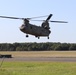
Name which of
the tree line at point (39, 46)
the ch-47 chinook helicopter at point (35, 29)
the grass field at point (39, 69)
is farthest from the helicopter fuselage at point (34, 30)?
the tree line at point (39, 46)

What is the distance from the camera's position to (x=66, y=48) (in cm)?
14988

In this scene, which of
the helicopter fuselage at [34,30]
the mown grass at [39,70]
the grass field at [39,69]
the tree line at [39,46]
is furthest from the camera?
the tree line at [39,46]

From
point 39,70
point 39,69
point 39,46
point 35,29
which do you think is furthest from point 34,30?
point 39,46

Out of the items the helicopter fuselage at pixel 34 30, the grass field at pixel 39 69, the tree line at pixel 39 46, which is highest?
the helicopter fuselage at pixel 34 30

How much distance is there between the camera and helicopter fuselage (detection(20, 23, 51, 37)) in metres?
59.9

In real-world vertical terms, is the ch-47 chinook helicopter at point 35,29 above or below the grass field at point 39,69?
above

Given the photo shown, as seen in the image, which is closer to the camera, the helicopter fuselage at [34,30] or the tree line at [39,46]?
the helicopter fuselage at [34,30]

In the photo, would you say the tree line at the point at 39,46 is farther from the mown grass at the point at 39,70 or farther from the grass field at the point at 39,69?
the mown grass at the point at 39,70

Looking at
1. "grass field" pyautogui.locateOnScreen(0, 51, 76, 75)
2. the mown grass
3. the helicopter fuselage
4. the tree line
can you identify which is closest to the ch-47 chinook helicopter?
the helicopter fuselage

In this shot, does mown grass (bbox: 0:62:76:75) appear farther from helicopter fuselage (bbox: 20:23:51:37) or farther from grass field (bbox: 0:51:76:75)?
helicopter fuselage (bbox: 20:23:51:37)

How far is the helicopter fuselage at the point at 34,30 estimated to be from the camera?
59938 mm

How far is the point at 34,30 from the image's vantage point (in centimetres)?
6256

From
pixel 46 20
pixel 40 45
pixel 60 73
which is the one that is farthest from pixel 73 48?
pixel 60 73

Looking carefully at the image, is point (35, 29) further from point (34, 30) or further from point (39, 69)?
point (39, 69)
